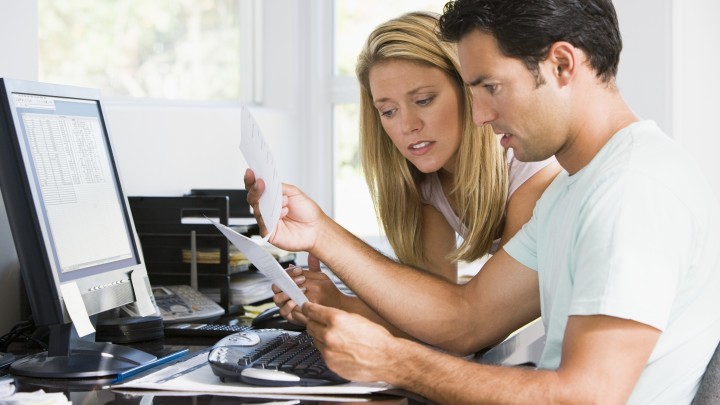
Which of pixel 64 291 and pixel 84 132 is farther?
pixel 84 132

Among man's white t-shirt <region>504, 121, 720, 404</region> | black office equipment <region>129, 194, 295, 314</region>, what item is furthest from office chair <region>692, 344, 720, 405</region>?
black office equipment <region>129, 194, 295, 314</region>

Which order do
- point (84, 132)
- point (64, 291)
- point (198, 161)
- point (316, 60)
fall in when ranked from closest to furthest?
point (64, 291) → point (84, 132) → point (198, 161) → point (316, 60)

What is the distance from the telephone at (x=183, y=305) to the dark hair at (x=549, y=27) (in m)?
0.90

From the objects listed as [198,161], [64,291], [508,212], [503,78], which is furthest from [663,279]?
[198,161]

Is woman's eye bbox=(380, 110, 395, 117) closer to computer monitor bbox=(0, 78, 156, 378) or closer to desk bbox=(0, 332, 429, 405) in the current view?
computer monitor bbox=(0, 78, 156, 378)

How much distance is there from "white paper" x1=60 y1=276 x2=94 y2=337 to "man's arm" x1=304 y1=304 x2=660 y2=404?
36cm

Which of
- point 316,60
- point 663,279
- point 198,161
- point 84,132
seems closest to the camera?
point 663,279

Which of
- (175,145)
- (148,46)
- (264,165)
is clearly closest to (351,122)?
(148,46)

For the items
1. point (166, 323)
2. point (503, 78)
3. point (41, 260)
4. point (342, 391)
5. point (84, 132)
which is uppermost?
point (503, 78)

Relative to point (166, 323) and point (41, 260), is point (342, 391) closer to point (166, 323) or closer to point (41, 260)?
point (41, 260)

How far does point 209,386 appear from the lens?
125cm

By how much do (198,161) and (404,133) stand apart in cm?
97

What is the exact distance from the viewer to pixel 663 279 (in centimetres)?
108

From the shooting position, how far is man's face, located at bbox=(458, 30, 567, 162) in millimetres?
1279
